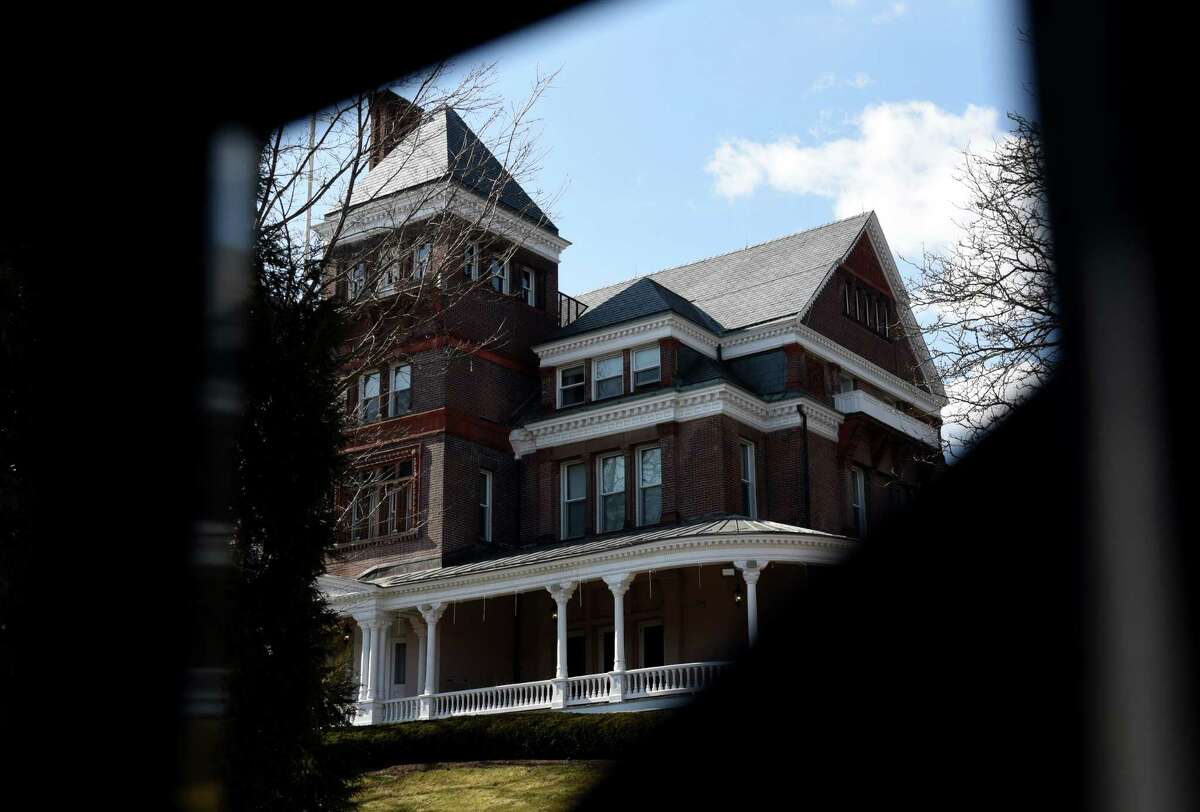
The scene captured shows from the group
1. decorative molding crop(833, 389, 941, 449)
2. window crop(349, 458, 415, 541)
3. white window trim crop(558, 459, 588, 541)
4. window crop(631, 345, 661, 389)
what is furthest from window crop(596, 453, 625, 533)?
decorative molding crop(833, 389, 941, 449)

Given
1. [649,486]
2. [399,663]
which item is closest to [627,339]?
[649,486]

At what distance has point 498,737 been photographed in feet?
67.7

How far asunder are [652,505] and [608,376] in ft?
10.9

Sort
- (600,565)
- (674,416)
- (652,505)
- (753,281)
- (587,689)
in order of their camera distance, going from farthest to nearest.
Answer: (753,281)
(652,505)
(674,416)
(600,565)
(587,689)

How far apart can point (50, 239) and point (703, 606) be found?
22.8 metres

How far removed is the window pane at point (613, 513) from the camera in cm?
2583

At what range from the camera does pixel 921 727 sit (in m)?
0.76

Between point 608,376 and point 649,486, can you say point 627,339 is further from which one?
point 649,486

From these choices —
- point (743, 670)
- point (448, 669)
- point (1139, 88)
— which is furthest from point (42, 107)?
point (448, 669)

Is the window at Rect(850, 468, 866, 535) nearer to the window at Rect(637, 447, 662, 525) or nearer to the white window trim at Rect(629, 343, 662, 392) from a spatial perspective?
the window at Rect(637, 447, 662, 525)


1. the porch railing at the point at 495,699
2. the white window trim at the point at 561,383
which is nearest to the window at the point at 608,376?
the white window trim at the point at 561,383

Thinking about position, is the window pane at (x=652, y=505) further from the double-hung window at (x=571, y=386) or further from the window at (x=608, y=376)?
the double-hung window at (x=571, y=386)

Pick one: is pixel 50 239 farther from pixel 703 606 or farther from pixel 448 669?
pixel 448 669

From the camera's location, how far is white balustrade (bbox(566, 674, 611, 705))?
22.5 m
